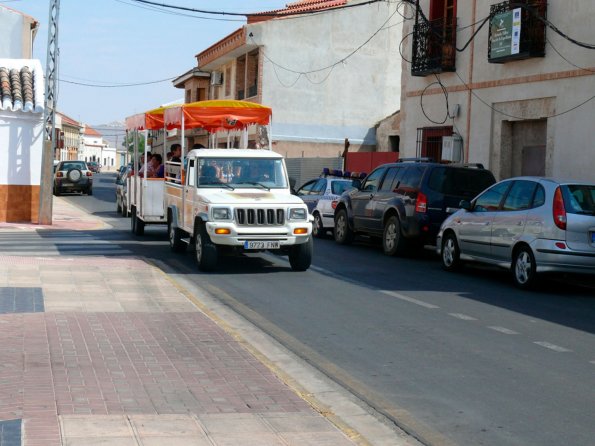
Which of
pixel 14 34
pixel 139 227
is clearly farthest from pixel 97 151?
pixel 139 227

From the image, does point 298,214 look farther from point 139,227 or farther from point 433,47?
point 433,47

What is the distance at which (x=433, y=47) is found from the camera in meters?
25.9

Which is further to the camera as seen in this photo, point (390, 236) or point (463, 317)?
point (390, 236)

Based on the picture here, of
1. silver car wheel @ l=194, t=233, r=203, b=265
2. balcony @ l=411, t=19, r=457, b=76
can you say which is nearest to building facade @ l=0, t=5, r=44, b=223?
silver car wheel @ l=194, t=233, r=203, b=265

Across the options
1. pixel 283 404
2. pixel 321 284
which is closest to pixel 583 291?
pixel 321 284

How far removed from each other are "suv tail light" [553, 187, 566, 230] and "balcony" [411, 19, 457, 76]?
1218cm

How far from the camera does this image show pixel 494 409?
6723 millimetres

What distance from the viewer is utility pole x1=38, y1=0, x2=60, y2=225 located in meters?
23.3

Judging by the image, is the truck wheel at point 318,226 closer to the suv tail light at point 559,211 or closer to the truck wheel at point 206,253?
the truck wheel at point 206,253

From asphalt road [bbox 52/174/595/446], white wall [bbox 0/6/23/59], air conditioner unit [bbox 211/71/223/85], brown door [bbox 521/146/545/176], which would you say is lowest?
asphalt road [bbox 52/174/595/446]

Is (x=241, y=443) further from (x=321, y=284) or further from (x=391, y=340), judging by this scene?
(x=321, y=284)

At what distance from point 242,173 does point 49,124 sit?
388 inches

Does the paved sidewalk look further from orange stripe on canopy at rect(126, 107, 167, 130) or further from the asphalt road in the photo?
orange stripe on canopy at rect(126, 107, 167, 130)

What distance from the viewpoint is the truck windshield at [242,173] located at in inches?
625
